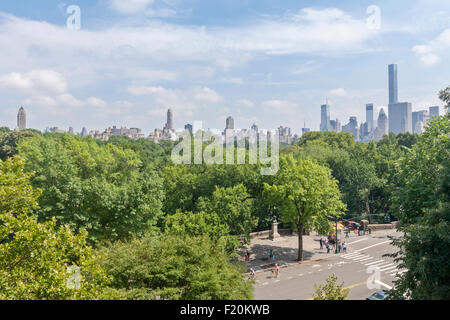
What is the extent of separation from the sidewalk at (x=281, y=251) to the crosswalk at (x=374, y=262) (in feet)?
6.41

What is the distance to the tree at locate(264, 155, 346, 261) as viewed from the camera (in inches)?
1157

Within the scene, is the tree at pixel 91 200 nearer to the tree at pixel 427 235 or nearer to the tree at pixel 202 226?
the tree at pixel 202 226

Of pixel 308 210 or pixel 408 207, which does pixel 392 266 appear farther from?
pixel 408 207

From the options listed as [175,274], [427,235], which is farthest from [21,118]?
[427,235]

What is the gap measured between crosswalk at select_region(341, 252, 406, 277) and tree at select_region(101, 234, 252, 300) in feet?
61.1

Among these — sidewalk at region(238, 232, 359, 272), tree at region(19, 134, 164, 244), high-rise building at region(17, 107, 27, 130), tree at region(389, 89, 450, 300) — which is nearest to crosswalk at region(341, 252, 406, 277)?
sidewalk at region(238, 232, 359, 272)

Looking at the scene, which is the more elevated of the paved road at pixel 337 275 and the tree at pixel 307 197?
the tree at pixel 307 197

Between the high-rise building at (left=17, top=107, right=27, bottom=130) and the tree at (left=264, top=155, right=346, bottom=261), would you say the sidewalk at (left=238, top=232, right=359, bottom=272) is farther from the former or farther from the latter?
the high-rise building at (left=17, top=107, right=27, bottom=130)

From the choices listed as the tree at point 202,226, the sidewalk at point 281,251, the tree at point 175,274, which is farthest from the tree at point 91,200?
the sidewalk at point 281,251

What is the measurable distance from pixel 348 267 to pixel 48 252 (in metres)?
25.0

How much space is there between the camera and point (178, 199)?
3719cm

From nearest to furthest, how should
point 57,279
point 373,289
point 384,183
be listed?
point 57,279 → point 373,289 → point 384,183

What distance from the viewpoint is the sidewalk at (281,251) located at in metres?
30.4
